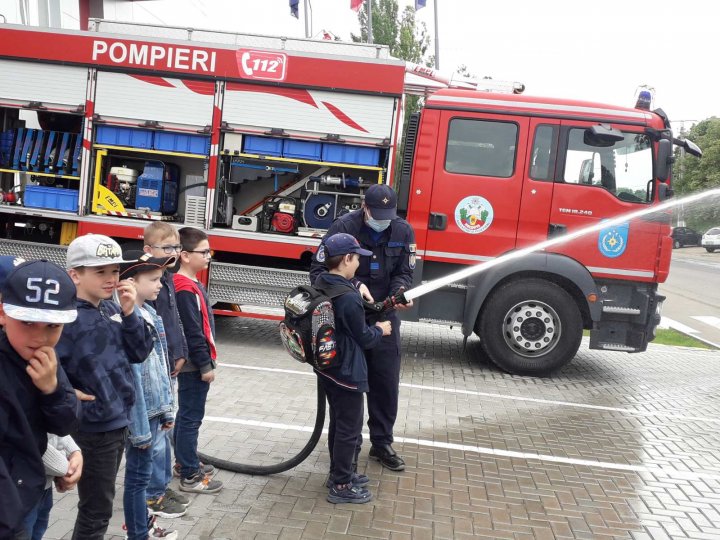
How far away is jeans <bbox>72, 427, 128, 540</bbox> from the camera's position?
2902 mm

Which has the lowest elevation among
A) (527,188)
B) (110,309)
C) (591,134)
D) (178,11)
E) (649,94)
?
(110,309)

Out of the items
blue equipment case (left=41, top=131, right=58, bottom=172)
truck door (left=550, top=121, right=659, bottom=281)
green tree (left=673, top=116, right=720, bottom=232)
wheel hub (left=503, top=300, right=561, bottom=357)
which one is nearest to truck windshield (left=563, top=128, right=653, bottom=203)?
truck door (left=550, top=121, right=659, bottom=281)

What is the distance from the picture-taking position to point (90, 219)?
8.69 metres

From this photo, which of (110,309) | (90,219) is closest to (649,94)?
(90,219)

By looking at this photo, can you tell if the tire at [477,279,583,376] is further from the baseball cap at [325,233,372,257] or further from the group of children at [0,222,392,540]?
the baseball cap at [325,233,372,257]

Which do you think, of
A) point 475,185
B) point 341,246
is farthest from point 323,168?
point 341,246

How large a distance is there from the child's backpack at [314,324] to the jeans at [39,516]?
67.5 inches

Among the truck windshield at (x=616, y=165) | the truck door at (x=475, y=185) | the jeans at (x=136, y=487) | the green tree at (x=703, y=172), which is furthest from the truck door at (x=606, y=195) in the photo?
the green tree at (x=703, y=172)

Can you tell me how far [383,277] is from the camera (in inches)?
207

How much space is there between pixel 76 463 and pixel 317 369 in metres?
1.95

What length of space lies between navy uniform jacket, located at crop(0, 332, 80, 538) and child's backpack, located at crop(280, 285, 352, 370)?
193cm

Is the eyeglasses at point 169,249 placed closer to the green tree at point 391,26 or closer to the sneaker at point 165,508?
the sneaker at point 165,508

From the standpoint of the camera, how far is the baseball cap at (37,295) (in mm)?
2172

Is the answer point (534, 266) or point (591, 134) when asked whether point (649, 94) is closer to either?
point (591, 134)
